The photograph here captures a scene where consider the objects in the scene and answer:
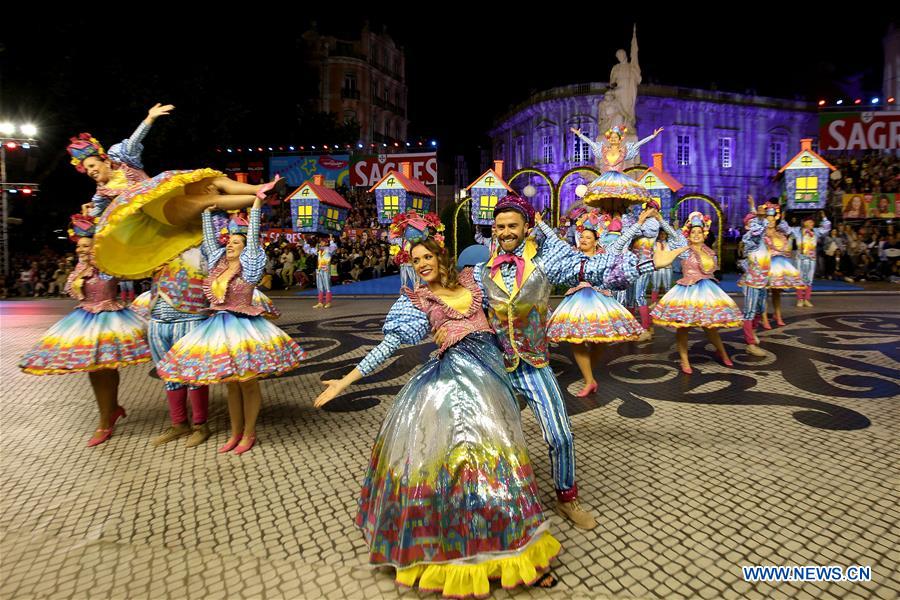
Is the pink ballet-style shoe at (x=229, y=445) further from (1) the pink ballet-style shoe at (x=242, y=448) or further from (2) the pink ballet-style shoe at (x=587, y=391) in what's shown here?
(2) the pink ballet-style shoe at (x=587, y=391)

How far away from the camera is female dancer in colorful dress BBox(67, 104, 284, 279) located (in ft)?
12.7

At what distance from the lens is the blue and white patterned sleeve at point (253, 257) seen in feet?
13.9

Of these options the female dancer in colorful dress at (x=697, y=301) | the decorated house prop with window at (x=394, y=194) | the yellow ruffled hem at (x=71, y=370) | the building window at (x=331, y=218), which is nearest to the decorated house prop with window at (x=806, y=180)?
the female dancer in colorful dress at (x=697, y=301)

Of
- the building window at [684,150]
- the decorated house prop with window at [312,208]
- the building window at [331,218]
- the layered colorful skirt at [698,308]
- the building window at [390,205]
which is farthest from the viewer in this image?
the building window at [684,150]

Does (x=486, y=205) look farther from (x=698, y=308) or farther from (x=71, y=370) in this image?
(x=71, y=370)

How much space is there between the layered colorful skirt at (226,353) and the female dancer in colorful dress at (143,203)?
0.73 meters

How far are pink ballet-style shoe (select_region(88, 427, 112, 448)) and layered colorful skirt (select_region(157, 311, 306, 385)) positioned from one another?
1.13 m

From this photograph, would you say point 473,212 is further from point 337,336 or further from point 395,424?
point 395,424

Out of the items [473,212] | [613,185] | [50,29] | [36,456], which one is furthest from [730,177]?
[36,456]

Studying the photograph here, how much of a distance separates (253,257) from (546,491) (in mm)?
2904

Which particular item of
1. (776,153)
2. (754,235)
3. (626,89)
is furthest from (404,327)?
(776,153)

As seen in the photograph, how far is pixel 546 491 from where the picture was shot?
3594 millimetres

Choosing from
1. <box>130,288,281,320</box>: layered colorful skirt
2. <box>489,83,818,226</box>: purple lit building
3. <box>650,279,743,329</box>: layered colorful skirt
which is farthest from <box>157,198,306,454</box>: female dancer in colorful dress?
<box>489,83,818,226</box>: purple lit building

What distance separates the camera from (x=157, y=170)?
65.5 feet
